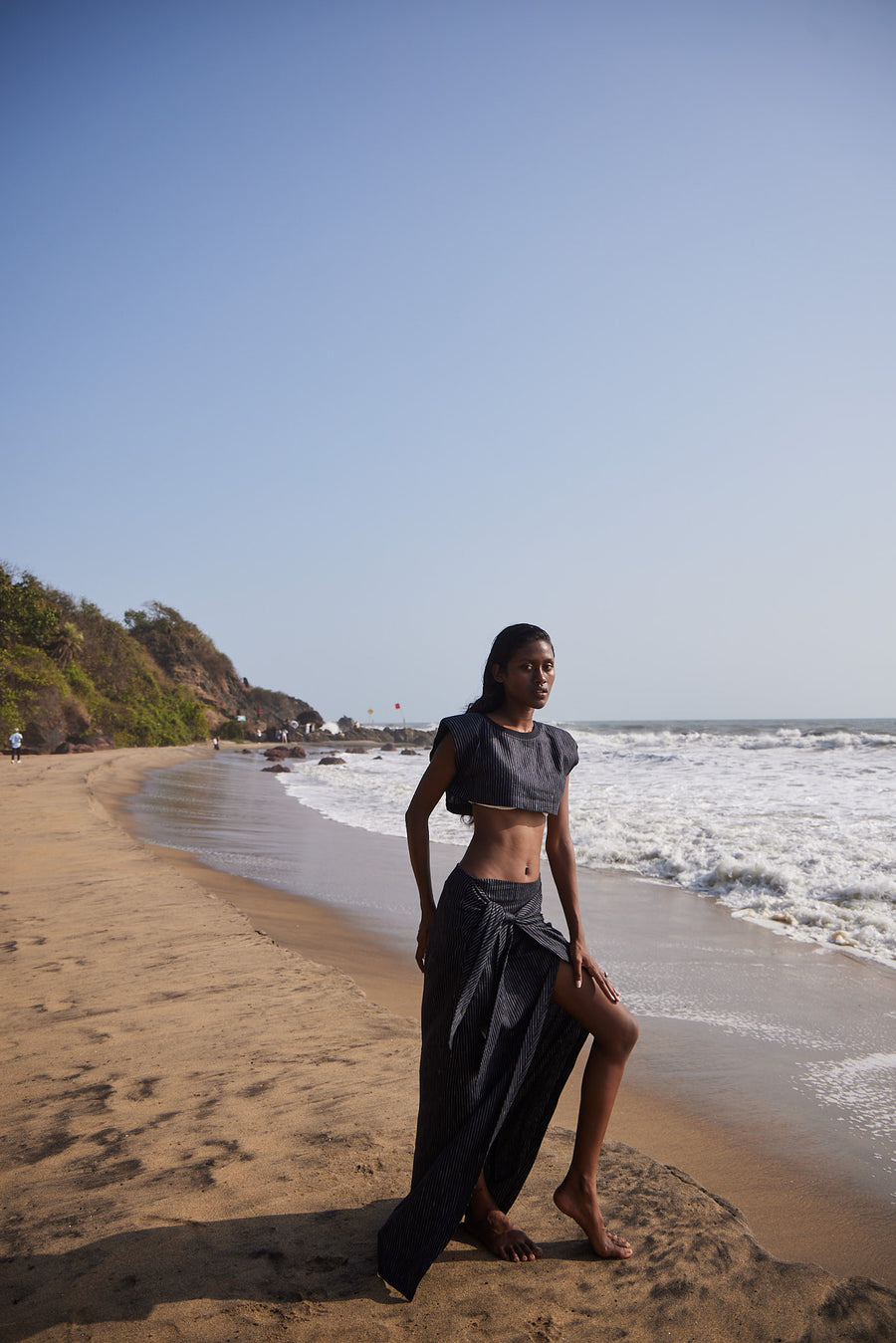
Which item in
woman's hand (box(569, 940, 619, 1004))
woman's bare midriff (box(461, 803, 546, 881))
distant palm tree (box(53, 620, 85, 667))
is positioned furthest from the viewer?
distant palm tree (box(53, 620, 85, 667))

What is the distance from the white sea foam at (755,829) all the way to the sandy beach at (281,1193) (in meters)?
2.06

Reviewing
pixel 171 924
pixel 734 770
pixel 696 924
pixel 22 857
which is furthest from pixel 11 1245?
pixel 734 770

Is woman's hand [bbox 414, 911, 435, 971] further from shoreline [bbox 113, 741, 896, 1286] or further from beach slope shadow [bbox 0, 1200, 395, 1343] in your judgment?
shoreline [bbox 113, 741, 896, 1286]

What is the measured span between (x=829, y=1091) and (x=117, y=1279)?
3.19m

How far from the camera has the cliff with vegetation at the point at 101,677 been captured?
33938 mm

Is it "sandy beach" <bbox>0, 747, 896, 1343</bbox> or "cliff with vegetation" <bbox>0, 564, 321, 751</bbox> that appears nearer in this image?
"sandy beach" <bbox>0, 747, 896, 1343</bbox>

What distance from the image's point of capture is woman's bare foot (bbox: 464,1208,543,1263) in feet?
8.09

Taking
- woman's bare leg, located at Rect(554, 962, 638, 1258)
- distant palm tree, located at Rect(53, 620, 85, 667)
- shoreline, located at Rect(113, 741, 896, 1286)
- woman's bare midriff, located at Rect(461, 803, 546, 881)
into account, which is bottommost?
shoreline, located at Rect(113, 741, 896, 1286)

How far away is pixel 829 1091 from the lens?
3873mm

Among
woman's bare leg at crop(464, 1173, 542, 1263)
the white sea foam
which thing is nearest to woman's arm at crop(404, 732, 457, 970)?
woman's bare leg at crop(464, 1173, 542, 1263)

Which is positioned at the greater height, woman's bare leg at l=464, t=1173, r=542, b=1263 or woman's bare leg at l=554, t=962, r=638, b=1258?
woman's bare leg at l=554, t=962, r=638, b=1258

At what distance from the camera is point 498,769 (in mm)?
2555

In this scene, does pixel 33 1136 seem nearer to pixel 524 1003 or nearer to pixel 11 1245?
pixel 11 1245

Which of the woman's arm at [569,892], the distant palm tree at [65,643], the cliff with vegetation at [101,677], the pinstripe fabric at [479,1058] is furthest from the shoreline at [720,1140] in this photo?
the distant palm tree at [65,643]
